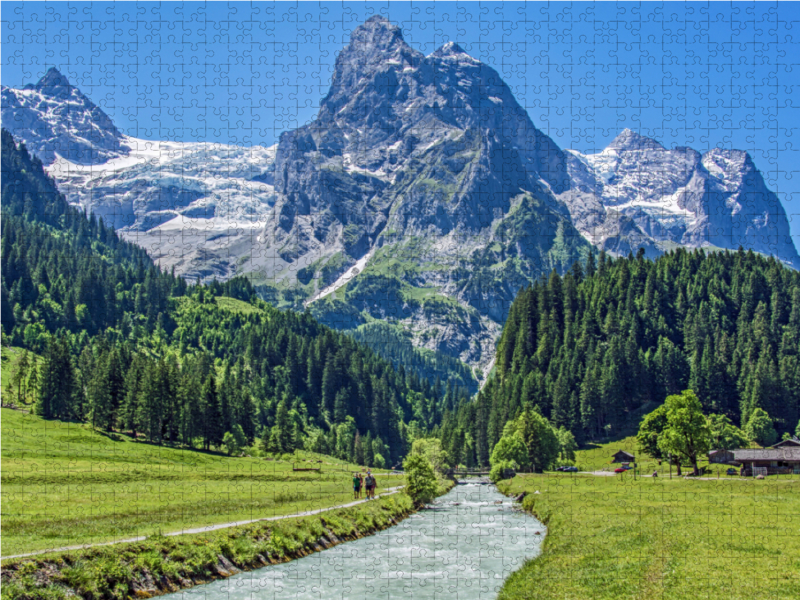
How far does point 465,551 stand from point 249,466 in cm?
7040

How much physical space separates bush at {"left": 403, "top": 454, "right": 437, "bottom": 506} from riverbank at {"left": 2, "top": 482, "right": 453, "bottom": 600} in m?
30.7

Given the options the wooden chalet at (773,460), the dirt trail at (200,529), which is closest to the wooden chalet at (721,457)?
the wooden chalet at (773,460)

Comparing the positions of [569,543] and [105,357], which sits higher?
[105,357]

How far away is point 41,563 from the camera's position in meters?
32.7

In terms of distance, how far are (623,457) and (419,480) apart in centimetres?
7290

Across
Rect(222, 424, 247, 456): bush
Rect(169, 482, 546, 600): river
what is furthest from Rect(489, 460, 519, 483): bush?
Rect(169, 482, 546, 600): river

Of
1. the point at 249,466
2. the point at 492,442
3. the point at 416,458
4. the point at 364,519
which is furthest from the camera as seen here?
the point at 492,442

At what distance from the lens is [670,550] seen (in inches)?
1528

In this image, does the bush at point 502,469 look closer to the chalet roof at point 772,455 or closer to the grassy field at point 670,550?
the chalet roof at point 772,455

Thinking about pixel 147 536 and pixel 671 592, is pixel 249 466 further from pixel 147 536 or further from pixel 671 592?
pixel 671 592

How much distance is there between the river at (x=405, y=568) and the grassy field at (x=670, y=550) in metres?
2.29

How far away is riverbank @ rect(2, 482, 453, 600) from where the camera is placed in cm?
3203

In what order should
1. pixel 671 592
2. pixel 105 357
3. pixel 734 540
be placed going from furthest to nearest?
pixel 105 357 < pixel 734 540 < pixel 671 592

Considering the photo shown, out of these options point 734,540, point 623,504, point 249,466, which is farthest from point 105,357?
point 734,540
